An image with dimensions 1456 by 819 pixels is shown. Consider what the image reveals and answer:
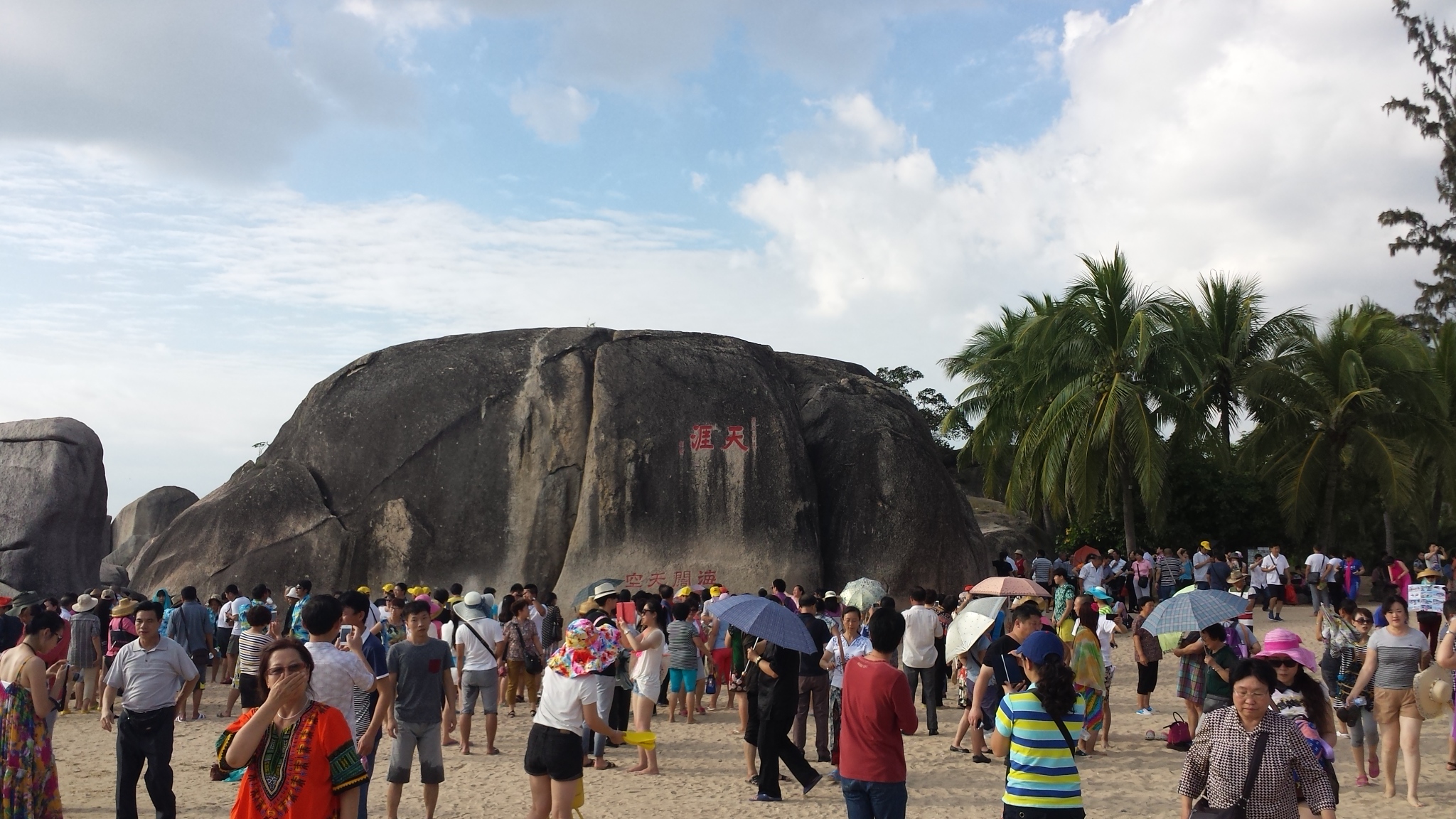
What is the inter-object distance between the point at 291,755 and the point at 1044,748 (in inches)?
122

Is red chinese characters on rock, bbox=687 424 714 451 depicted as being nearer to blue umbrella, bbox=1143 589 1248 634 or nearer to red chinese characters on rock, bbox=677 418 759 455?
red chinese characters on rock, bbox=677 418 759 455

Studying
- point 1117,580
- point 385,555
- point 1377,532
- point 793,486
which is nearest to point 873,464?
point 793,486

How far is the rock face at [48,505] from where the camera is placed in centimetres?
2170

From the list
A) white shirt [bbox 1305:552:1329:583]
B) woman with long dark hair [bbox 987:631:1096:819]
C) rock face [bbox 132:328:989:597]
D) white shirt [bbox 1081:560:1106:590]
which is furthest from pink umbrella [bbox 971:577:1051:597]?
white shirt [bbox 1305:552:1329:583]

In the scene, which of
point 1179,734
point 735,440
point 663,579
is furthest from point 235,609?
point 1179,734

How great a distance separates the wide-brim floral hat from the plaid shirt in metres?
3.13

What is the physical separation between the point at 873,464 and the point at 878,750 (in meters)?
14.0

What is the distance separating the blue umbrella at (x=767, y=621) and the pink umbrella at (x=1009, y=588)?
4464mm

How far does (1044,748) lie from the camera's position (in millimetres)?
5180

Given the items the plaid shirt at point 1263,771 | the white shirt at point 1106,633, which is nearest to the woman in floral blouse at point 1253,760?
the plaid shirt at point 1263,771

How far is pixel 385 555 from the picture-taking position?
1888 centimetres

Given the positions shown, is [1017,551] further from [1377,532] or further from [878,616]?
[878,616]

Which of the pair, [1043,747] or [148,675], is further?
[148,675]

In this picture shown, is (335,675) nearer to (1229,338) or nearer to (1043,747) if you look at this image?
(1043,747)
